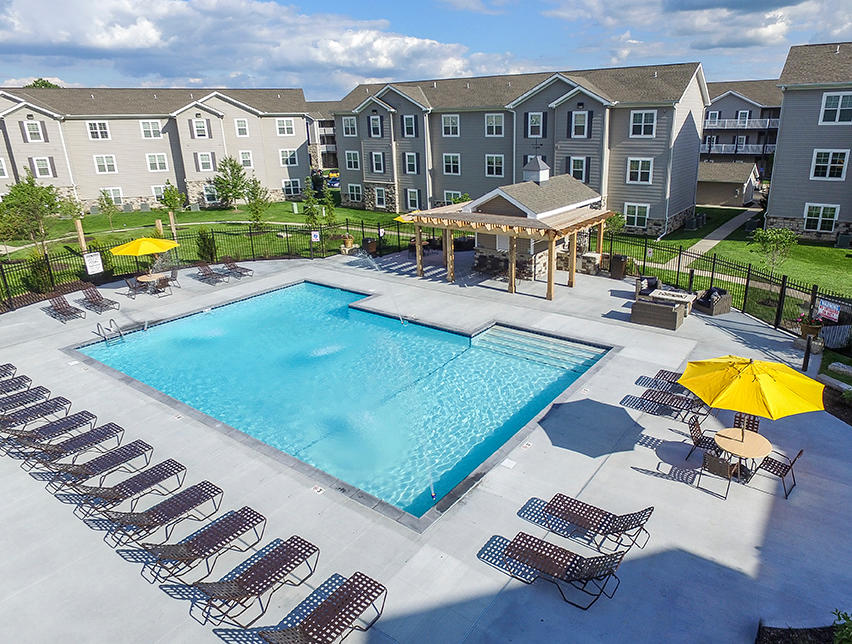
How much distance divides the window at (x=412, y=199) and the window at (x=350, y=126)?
7909 mm

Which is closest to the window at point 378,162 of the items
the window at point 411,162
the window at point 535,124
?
the window at point 411,162

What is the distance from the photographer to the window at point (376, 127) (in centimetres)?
4497

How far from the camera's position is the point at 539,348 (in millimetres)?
19141

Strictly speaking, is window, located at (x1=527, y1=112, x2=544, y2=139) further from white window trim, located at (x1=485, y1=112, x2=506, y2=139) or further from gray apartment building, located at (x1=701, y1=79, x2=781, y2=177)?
gray apartment building, located at (x1=701, y1=79, x2=781, y2=177)

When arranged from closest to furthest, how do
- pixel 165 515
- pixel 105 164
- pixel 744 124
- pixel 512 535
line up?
pixel 512 535 → pixel 165 515 → pixel 105 164 → pixel 744 124

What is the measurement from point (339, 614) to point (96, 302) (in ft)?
69.2

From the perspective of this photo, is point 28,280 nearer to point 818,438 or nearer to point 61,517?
point 61,517

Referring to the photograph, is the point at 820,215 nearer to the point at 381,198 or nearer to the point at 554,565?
the point at 381,198

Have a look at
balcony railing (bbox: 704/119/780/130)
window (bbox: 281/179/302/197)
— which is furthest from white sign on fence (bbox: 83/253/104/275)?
balcony railing (bbox: 704/119/780/130)

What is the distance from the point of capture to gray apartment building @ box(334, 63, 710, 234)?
34.1 m

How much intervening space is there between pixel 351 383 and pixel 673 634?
37.4ft

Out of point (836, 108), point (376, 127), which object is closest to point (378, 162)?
point (376, 127)

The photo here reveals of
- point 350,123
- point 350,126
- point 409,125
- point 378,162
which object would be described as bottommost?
point 378,162

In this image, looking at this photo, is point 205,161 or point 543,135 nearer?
point 543,135
